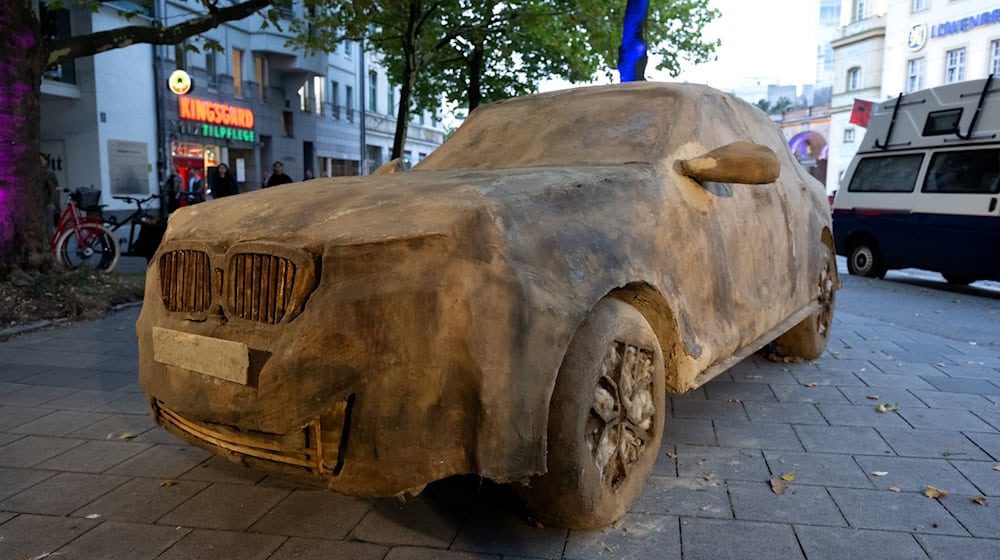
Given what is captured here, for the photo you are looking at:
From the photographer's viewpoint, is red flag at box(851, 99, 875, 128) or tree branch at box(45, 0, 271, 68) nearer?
tree branch at box(45, 0, 271, 68)

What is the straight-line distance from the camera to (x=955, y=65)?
35688mm

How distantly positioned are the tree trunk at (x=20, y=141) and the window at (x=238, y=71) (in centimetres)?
1958

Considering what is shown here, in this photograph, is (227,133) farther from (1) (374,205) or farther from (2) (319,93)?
(1) (374,205)

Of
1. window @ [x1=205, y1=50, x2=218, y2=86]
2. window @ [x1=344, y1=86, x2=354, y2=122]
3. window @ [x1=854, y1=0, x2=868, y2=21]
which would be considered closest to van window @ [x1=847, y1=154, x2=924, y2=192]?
window @ [x1=205, y1=50, x2=218, y2=86]

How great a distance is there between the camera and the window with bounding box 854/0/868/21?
44.7m

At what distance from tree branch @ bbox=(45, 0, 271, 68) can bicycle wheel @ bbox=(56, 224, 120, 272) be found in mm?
2141

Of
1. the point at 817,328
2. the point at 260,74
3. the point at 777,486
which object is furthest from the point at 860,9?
the point at 777,486

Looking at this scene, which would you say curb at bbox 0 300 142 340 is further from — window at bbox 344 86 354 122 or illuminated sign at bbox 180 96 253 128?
window at bbox 344 86 354 122

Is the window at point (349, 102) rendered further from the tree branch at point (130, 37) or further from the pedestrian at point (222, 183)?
the tree branch at point (130, 37)

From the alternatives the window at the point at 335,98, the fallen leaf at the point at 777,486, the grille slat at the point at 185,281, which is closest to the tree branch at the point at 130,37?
the grille slat at the point at 185,281

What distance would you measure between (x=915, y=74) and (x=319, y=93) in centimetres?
2970

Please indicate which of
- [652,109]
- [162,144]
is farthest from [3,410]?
[162,144]

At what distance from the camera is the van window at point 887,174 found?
11.7 metres

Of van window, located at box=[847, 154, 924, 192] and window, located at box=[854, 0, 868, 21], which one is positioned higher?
window, located at box=[854, 0, 868, 21]
